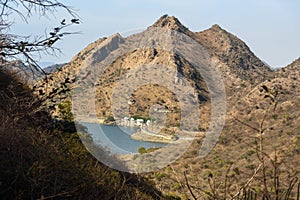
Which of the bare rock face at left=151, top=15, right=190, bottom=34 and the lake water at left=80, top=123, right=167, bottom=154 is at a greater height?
the bare rock face at left=151, top=15, right=190, bottom=34

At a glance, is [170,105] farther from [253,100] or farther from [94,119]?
[94,119]

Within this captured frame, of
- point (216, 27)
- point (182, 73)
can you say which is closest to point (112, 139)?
point (182, 73)

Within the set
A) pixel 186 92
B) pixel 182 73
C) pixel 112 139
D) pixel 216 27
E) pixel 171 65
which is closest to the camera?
pixel 112 139

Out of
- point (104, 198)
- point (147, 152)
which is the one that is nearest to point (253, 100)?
point (147, 152)

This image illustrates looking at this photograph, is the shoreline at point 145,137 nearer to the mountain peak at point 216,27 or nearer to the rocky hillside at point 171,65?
the rocky hillside at point 171,65

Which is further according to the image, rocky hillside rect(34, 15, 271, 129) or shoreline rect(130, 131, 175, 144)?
rocky hillside rect(34, 15, 271, 129)

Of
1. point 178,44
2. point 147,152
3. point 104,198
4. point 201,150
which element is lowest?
point 201,150

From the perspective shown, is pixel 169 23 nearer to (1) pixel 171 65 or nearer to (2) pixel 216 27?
(2) pixel 216 27

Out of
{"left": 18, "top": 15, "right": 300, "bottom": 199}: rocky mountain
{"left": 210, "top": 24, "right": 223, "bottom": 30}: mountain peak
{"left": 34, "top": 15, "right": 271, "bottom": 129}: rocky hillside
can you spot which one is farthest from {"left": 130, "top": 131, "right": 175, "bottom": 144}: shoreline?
{"left": 210, "top": 24, "right": 223, "bottom": 30}: mountain peak

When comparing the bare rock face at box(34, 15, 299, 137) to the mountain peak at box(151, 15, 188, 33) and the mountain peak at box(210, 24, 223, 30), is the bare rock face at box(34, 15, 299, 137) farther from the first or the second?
the mountain peak at box(210, 24, 223, 30)
